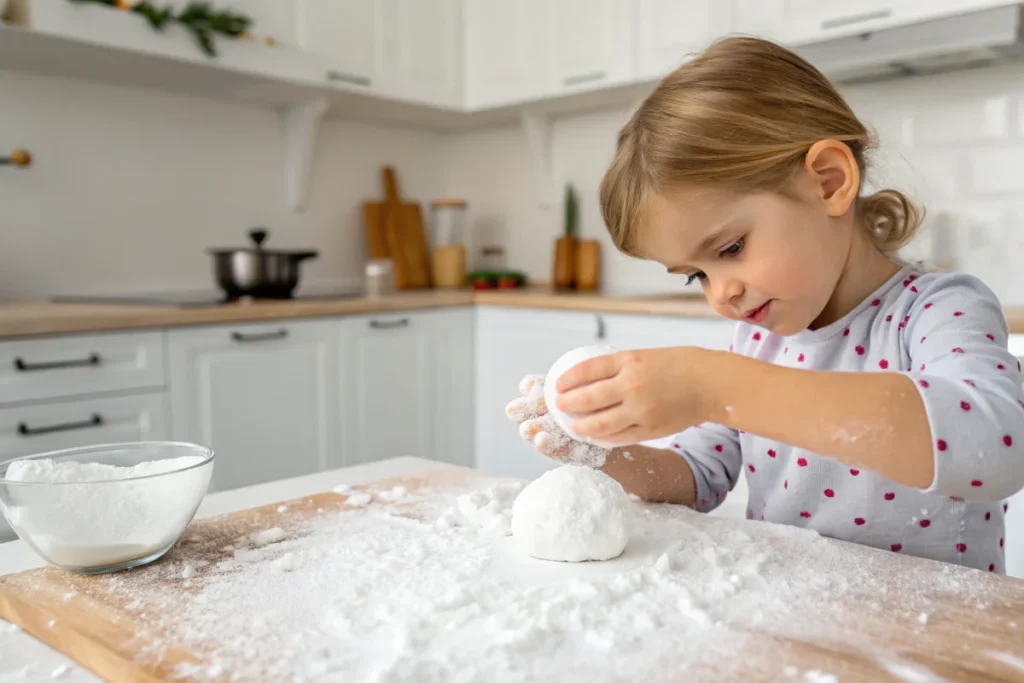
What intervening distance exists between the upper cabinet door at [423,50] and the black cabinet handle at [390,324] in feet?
2.63

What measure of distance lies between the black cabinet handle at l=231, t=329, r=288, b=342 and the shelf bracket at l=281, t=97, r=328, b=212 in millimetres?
866

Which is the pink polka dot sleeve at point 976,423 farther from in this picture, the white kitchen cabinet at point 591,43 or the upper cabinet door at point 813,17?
the white kitchen cabinet at point 591,43

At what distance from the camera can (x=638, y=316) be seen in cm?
226

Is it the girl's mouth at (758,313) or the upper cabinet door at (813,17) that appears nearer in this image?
the girl's mouth at (758,313)

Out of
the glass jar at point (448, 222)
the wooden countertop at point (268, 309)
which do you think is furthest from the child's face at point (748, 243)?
the glass jar at point (448, 222)

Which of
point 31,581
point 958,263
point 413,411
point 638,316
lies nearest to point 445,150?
point 413,411

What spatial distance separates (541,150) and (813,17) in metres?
1.17

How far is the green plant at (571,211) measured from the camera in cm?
304

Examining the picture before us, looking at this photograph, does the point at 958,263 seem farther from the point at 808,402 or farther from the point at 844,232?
the point at 808,402

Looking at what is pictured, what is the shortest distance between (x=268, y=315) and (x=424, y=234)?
4.10 ft

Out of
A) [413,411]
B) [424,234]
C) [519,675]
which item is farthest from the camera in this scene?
[424,234]

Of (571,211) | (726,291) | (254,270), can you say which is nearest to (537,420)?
(726,291)

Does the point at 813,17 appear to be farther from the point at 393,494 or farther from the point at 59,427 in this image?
the point at 59,427

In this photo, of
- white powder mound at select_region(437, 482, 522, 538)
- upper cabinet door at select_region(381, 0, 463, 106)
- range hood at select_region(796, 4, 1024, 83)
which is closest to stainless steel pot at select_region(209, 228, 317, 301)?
upper cabinet door at select_region(381, 0, 463, 106)
